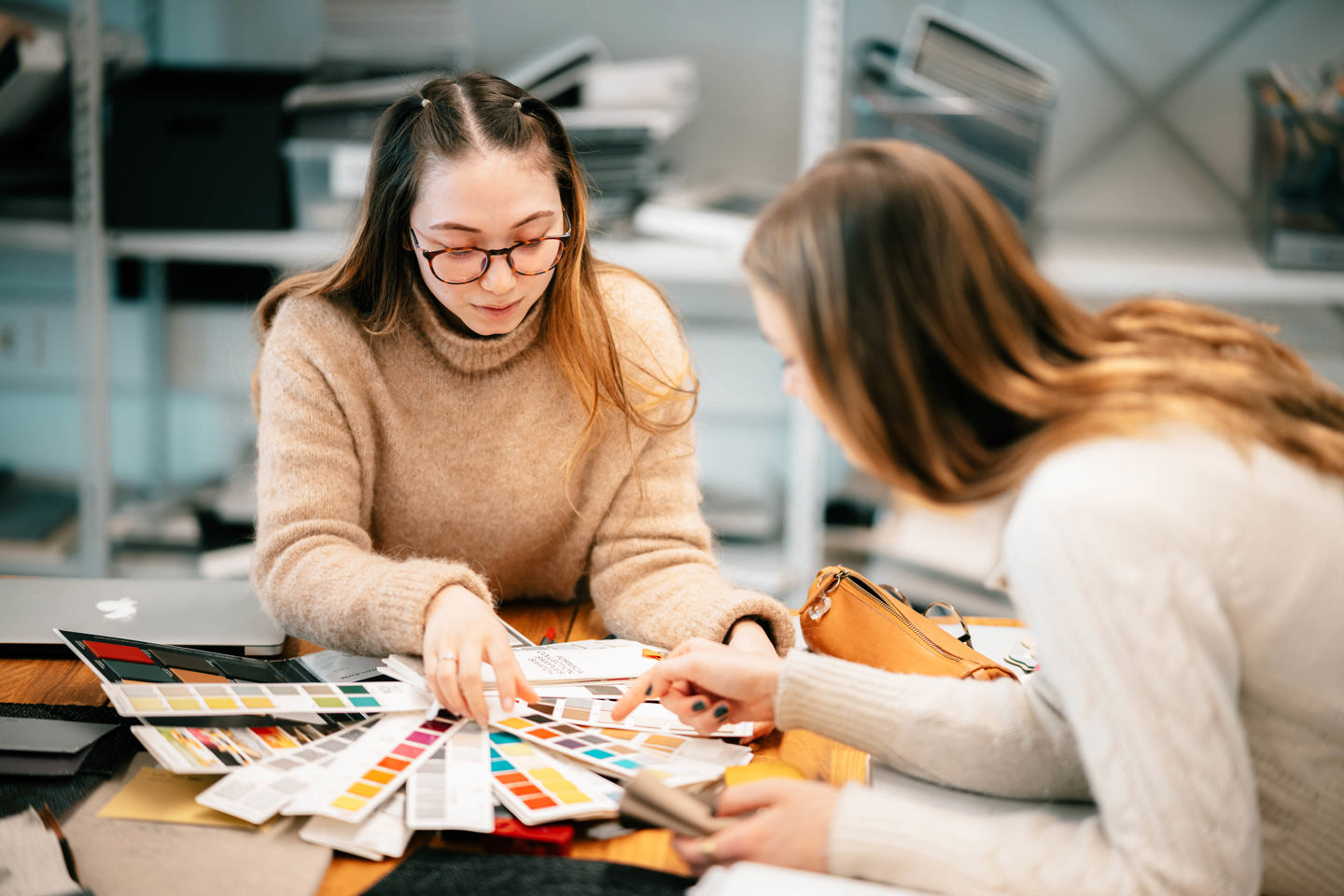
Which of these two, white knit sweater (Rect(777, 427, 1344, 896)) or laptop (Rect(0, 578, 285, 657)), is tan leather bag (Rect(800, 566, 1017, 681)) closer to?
white knit sweater (Rect(777, 427, 1344, 896))

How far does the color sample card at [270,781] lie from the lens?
72 centimetres

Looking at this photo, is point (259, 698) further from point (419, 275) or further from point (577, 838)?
point (419, 275)

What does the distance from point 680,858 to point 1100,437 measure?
367 mm

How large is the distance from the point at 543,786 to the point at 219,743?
0.78 feet

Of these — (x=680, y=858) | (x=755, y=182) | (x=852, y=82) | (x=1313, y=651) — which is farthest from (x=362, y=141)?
(x=1313, y=651)

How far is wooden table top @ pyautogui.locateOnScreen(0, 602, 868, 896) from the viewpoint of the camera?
700mm

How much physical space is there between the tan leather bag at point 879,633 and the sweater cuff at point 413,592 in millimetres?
295

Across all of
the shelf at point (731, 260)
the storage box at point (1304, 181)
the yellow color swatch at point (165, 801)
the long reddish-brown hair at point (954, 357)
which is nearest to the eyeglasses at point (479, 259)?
the long reddish-brown hair at point (954, 357)

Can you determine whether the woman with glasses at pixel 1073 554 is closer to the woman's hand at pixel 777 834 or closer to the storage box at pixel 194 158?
the woman's hand at pixel 777 834

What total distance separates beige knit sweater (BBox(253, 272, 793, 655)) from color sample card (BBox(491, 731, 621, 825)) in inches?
8.2

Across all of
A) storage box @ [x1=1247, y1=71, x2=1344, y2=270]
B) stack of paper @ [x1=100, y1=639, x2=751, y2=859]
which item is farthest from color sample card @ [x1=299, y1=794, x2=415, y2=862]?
storage box @ [x1=1247, y1=71, x2=1344, y2=270]

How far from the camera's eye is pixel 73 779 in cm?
78

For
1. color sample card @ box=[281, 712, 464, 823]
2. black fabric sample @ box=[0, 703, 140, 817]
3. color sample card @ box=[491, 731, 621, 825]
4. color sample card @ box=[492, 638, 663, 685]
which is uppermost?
color sample card @ box=[492, 638, 663, 685]

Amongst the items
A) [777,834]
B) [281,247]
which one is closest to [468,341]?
[777,834]
